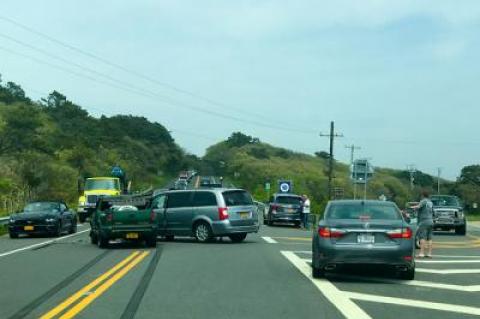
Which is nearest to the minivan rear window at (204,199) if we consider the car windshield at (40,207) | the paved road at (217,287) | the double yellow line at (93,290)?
the paved road at (217,287)

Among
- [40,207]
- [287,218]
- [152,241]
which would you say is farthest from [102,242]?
[287,218]

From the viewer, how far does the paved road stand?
11.2 meters

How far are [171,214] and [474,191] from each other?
8560cm

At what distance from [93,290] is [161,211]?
44.2 ft

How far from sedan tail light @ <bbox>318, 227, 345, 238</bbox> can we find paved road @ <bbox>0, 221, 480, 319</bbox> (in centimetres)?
88

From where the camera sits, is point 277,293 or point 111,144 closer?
point 277,293

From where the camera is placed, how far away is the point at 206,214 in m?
26.1

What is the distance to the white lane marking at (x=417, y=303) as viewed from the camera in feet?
37.7

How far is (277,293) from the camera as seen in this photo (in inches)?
514

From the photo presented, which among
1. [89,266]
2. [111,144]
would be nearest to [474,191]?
[111,144]

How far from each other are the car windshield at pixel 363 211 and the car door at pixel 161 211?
1228 centimetres

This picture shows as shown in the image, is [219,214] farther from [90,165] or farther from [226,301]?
[90,165]

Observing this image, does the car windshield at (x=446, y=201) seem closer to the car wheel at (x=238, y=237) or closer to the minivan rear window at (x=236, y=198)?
the minivan rear window at (x=236, y=198)

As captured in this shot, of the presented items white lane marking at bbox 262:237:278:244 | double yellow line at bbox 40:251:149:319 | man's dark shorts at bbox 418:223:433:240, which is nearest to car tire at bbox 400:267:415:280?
double yellow line at bbox 40:251:149:319
